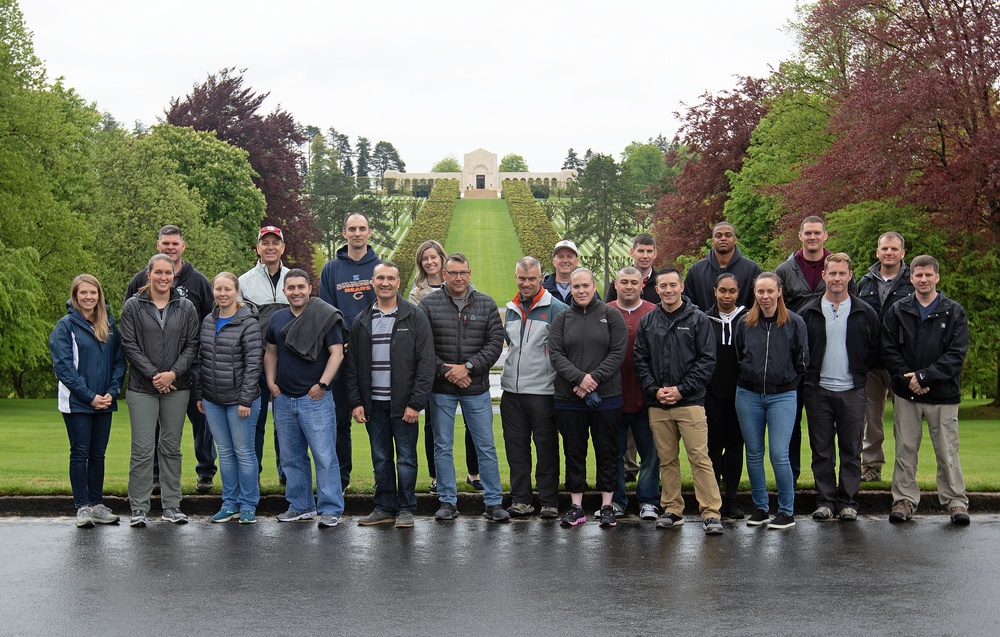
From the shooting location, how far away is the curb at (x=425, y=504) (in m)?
9.74

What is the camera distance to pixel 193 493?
10031 mm

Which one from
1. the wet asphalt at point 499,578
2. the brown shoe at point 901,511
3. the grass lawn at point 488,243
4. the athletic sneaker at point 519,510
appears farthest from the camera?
the grass lawn at point 488,243

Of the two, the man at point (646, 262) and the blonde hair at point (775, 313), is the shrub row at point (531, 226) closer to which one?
the man at point (646, 262)

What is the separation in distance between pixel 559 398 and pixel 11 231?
77.7 ft

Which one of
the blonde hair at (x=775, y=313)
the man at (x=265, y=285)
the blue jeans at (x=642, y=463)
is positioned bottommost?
the blue jeans at (x=642, y=463)

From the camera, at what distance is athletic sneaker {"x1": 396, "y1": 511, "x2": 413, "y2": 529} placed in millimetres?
9148

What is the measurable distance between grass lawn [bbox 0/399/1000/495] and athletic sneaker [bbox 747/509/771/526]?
71cm

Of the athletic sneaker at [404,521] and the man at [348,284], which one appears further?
the man at [348,284]

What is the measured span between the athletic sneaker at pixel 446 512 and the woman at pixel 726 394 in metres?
2.45

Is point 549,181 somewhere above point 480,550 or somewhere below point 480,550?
above

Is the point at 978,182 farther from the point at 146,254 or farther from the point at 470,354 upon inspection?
the point at 146,254

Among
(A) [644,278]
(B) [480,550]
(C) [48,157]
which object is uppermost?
(C) [48,157]

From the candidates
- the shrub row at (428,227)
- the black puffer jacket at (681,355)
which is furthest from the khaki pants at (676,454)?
the shrub row at (428,227)

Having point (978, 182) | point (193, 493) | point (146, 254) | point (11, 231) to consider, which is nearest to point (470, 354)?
point (193, 493)
